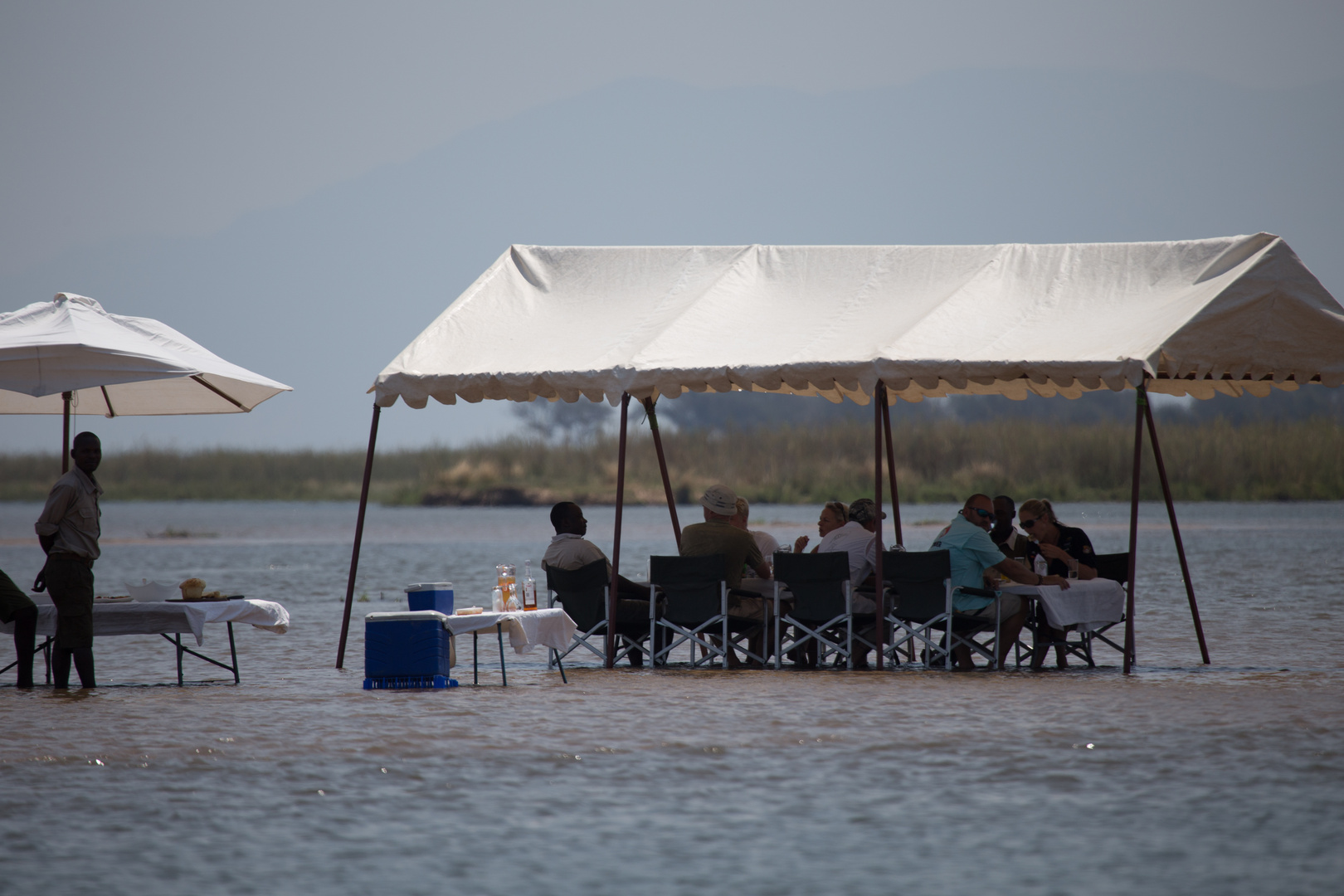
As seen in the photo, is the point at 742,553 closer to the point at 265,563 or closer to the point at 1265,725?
the point at 1265,725

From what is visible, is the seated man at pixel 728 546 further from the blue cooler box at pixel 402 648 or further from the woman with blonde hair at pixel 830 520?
the blue cooler box at pixel 402 648

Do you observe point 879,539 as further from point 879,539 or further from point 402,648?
point 402,648

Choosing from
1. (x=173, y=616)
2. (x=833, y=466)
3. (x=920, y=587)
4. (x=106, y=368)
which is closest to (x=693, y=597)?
(x=920, y=587)

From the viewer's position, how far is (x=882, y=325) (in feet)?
30.5

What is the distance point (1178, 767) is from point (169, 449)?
184 ft

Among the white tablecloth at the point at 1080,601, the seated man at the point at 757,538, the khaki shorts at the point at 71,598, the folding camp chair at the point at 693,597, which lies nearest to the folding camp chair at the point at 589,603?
the folding camp chair at the point at 693,597

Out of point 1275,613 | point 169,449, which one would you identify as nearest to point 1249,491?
point 1275,613

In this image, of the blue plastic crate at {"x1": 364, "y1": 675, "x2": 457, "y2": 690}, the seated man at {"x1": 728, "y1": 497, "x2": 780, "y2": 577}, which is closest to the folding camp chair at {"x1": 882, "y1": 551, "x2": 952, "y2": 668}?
the seated man at {"x1": 728, "y1": 497, "x2": 780, "y2": 577}

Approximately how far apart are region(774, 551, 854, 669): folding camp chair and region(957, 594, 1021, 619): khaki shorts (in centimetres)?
70

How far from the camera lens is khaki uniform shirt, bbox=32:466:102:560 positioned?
8.38 m

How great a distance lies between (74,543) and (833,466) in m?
35.0

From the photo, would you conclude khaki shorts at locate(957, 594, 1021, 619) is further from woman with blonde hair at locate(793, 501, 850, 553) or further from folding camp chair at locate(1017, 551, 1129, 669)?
woman with blonde hair at locate(793, 501, 850, 553)

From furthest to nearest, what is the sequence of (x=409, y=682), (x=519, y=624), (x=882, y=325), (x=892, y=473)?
(x=892, y=473) → (x=882, y=325) → (x=409, y=682) → (x=519, y=624)

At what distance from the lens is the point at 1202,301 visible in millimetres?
8539
